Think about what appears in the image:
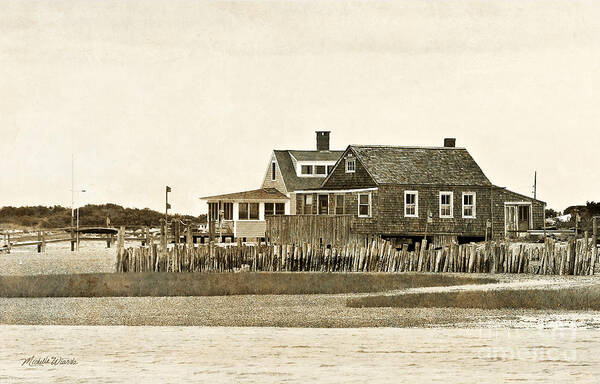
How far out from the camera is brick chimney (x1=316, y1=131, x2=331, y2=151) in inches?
2825

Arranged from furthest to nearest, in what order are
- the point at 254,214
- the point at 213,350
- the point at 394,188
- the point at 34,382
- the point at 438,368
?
the point at 254,214
the point at 394,188
the point at 213,350
the point at 438,368
the point at 34,382

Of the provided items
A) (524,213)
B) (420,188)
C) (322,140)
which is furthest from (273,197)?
(524,213)

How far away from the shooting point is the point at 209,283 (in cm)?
2839

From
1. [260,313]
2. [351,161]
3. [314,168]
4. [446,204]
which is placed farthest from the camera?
[314,168]

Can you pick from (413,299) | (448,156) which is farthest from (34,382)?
(448,156)

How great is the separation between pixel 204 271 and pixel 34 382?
23512mm

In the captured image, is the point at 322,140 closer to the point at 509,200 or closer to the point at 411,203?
the point at 509,200

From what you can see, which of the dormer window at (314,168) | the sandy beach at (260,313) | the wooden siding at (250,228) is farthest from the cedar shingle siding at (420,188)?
the sandy beach at (260,313)

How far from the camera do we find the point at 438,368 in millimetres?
12055

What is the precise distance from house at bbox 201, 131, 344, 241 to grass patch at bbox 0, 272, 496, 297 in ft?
100

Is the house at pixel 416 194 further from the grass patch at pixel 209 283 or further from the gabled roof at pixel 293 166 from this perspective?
the grass patch at pixel 209 283

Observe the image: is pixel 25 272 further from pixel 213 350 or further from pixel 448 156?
pixel 448 156
